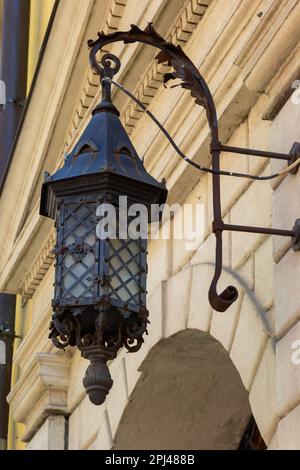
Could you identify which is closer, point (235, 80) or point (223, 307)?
point (223, 307)

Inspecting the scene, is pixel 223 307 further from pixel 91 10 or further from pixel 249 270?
pixel 91 10

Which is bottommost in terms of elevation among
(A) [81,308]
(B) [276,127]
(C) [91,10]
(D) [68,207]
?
(A) [81,308]

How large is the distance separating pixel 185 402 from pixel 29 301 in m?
3.62

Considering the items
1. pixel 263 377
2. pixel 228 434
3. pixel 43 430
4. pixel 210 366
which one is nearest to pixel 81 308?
pixel 263 377

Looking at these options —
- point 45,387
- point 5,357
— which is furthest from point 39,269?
point 5,357

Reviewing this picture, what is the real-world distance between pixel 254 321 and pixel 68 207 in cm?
147

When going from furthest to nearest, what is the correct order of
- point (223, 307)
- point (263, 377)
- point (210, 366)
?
point (210, 366) → point (263, 377) → point (223, 307)

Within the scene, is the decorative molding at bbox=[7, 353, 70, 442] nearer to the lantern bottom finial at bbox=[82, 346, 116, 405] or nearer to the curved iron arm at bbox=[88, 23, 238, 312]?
the curved iron arm at bbox=[88, 23, 238, 312]

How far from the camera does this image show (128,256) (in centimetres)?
712

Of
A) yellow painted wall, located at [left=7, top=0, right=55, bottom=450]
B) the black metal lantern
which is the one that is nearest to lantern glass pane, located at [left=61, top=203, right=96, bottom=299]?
the black metal lantern

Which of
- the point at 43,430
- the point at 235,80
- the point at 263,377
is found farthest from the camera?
the point at 43,430

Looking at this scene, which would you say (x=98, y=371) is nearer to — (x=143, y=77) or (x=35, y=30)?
(x=143, y=77)

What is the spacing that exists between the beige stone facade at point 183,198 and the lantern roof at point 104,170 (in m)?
0.89

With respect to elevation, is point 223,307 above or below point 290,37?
below
